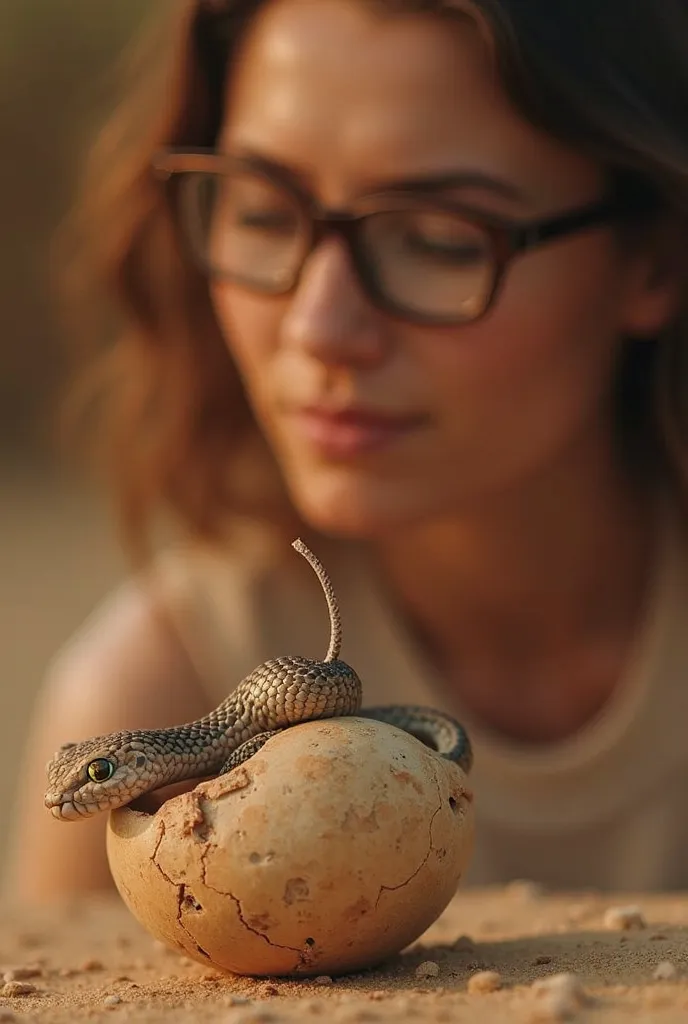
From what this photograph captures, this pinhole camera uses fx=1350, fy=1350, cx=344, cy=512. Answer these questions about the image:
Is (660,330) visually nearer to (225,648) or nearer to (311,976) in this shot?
(225,648)

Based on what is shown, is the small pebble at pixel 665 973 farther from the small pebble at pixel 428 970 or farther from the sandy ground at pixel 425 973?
the small pebble at pixel 428 970

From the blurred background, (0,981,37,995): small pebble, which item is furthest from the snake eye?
the blurred background

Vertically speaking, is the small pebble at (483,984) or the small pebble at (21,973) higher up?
the small pebble at (21,973)

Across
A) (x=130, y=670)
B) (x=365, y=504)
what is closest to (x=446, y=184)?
(x=365, y=504)

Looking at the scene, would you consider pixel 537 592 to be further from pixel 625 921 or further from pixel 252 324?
pixel 625 921

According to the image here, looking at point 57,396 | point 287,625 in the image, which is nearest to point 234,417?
point 287,625

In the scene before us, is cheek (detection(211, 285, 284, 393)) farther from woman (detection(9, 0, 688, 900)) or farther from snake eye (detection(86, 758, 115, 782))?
snake eye (detection(86, 758, 115, 782))

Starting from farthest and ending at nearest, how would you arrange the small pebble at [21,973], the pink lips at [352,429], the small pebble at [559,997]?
1. the pink lips at [352,429]
2. the small pebble at [21,973]
3. the small pebble at [559,997]

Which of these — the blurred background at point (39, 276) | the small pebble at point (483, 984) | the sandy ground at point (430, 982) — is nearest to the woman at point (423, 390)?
the sandy ground at point (430, 982)
